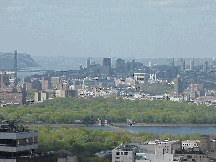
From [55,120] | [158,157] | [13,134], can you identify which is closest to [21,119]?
[55,120]

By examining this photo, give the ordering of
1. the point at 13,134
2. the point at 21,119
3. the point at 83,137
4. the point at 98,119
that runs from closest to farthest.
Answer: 1. the point at 13,134
2. the point at 83,137
3. the point at 21,119
4. the point at 98,119

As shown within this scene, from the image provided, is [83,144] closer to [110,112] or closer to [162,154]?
[162,154]

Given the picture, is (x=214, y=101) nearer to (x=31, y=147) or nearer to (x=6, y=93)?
(x=6, y=93)

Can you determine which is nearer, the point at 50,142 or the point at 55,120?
the point at 50,142

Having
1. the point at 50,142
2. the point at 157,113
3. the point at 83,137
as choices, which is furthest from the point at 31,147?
the point at 157,113

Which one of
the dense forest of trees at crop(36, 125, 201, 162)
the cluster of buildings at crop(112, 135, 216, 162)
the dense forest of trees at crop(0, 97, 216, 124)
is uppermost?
the cluster of buildings at crop(112, 135, 216, 162)

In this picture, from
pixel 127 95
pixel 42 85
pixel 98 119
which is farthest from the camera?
pixel 42 85

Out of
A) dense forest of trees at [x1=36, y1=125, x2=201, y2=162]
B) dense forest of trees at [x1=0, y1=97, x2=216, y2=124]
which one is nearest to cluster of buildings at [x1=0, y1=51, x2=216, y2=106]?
dense forest of trees at [x1=0, y1=97, x2=216, y2=124]

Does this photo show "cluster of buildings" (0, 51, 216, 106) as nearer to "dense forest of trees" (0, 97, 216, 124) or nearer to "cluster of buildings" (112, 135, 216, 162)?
"dense forest of trees" (0, 97, 216, 124)
